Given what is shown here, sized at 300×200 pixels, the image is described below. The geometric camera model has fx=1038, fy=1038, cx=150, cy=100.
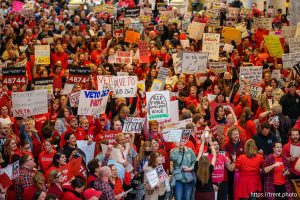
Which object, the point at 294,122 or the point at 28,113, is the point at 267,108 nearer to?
the point at 294,122

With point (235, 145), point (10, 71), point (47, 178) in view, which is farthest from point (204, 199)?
point (10, 71)

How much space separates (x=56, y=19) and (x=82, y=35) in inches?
235

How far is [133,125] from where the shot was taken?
683 inches

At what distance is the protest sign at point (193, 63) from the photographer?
23.7 metres

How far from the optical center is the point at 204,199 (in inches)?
641

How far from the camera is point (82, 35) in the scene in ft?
98.6

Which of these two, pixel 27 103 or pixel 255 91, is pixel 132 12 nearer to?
pixel 255 91

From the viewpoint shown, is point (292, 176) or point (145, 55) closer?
point (292, 176)

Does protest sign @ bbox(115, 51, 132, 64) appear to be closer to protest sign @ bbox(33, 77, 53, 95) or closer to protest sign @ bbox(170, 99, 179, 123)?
protest sign @ bbox(33, 77, 53, 95)

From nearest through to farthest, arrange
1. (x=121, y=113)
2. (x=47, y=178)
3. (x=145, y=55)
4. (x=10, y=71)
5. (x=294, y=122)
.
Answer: (x=47, y=178)
(x=121, y=113)
(x=294, y=122)
(x=10, y=71)
(x=145, y=55)

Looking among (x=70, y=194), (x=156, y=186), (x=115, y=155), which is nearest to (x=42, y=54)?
(x=115, y=155)

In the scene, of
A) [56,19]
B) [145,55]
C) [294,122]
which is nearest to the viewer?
[294,122]

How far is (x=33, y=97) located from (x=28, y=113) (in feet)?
1.03

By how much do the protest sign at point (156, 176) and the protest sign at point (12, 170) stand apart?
1.97 meters
